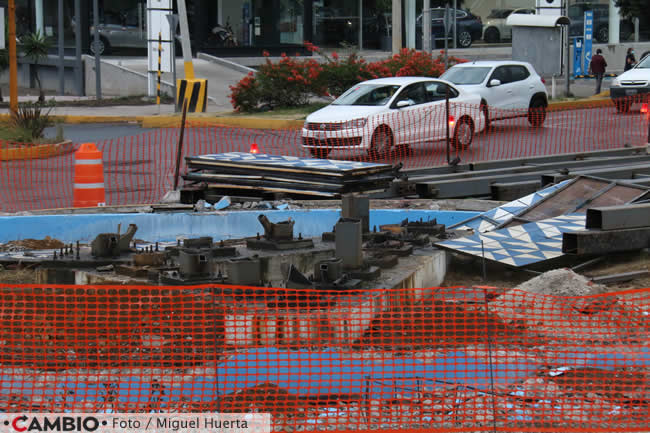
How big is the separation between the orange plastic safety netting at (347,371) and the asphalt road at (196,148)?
7537mm

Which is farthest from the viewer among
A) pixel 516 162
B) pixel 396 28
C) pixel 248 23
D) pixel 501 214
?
pixel 248 23

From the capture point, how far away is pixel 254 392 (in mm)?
6355

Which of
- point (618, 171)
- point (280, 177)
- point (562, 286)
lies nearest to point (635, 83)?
point (618, 171)

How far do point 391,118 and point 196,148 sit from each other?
4.13 meters

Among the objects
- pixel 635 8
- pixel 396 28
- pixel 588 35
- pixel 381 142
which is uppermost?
pixel 635 8

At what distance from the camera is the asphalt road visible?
15.9 meters

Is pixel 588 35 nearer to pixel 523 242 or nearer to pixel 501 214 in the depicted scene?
pixel 501 214

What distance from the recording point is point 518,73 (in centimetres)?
2505

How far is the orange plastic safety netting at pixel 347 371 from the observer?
20.3 feet

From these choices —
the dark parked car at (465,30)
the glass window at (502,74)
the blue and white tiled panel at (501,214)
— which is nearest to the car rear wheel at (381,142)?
the glass window at (502,74)

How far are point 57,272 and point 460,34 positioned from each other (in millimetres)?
41185

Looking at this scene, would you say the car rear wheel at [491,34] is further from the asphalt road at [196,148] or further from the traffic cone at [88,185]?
the traffic cone at [88,185]

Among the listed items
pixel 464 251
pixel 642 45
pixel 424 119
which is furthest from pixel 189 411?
pixel 642 45

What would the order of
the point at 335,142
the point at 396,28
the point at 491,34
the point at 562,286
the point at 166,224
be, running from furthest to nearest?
1. the point at 491,34
2. the point at 396,28
3. the point at 335,142
4. the point at 166,224
5. the point at 562,286
